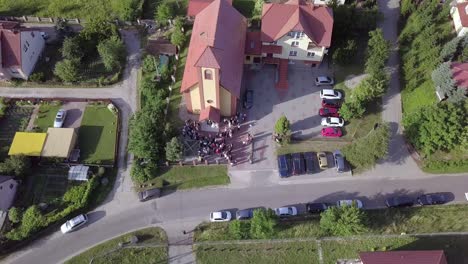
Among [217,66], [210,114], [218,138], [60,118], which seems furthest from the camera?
[60,118]

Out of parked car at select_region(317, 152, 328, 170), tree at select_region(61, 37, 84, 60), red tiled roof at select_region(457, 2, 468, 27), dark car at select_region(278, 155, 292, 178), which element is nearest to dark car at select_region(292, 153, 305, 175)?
dark car at select_region(278, 155, 292, 178)

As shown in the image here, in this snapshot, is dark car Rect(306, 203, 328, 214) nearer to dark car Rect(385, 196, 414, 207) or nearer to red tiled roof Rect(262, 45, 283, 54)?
dark car Rect(385, 196, 414, 207)

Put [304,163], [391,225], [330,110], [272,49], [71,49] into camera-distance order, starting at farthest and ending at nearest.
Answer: [71,49], [272,49], [330,110], [304,163], [391,225]

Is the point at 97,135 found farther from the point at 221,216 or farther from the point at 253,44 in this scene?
the point at 253,44

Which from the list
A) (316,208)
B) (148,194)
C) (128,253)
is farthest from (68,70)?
(316,208)

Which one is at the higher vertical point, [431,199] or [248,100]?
[248,100]

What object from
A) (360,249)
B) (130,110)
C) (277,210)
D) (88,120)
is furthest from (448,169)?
(88,120)

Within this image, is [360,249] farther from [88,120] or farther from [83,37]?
[83,37]

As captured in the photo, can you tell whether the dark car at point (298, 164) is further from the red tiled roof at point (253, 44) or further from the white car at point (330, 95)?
the red tiled roof at point (253, 44)
